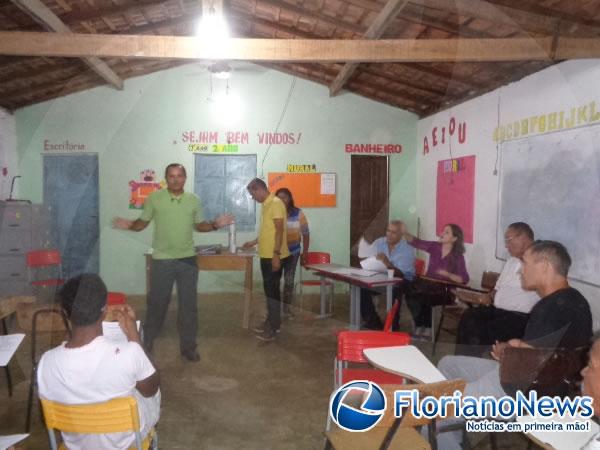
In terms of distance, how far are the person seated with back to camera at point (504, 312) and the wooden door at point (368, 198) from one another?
3.54 meters

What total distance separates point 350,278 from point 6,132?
17.5ft

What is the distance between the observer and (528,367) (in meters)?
2.25

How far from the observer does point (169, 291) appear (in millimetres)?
3973

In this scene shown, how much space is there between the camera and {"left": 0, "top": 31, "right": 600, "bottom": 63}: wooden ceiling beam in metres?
3.67

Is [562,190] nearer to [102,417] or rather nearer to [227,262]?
[227,262]

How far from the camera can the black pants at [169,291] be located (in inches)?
155

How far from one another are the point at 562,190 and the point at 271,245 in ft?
8.25

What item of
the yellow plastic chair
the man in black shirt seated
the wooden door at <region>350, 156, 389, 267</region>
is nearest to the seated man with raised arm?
the yellow plastic chair

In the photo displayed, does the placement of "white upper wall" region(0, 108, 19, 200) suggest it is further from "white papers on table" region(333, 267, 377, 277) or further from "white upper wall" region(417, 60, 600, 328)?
"white upper wall" region(417, 60, 600, 328)

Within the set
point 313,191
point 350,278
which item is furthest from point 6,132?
point 350,278

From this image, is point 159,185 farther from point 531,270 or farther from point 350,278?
point 531,270

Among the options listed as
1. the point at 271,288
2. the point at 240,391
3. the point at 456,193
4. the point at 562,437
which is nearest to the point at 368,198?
the point at 456,193

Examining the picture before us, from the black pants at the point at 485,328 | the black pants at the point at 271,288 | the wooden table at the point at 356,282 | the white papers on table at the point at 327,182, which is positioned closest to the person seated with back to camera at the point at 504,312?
the black pants at the point at 485,328

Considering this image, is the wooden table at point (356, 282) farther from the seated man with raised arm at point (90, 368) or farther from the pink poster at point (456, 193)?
the seated man with raised arm at point (90, 368)
